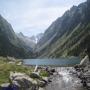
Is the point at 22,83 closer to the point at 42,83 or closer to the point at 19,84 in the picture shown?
the point at 19,84

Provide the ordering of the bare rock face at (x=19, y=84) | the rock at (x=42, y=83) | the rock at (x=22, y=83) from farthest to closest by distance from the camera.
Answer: the rock at (x=42, y=83), the rock at (x=22, y=83), the bare rock face at (x=19, y=84)

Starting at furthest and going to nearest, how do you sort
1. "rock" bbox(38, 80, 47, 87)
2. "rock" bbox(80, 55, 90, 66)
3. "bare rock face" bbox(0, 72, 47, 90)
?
"rock" bbox(80, 55, 90, 66) → "rock" bbox(38, 80, 47, 87) → "bare rock face" bbox(0, 72, 47, 90)

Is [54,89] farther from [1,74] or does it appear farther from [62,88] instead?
[1,74]

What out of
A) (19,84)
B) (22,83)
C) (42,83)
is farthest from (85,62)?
(19,84)

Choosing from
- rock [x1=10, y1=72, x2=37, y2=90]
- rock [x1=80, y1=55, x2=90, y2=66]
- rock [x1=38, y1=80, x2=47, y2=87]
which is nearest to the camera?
rock [x1=10, y1=72, x2=37, y2=90]

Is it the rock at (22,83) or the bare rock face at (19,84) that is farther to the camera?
the rock at (22,83)

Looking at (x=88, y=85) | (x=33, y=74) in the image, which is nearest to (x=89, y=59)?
(x=33, y=74)

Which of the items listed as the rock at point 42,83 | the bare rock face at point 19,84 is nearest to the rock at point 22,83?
the bare rock face at point 19,84

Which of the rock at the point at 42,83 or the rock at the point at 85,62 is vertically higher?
the rock at the point at 85,62

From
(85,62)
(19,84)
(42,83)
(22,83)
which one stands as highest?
(85,62)

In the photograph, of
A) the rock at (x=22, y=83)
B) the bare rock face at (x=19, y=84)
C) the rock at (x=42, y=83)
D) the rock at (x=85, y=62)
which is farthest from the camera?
the rock at (x=85, y=62)

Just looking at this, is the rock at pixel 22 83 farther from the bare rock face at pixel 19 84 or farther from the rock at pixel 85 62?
the rock at pixel 85 62

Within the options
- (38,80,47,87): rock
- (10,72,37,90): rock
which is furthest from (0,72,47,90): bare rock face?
(38,80,47,87): rock

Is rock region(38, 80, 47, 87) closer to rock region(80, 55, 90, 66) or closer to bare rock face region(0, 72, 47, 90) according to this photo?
bare rock face region(0, 72, 47, 90)
